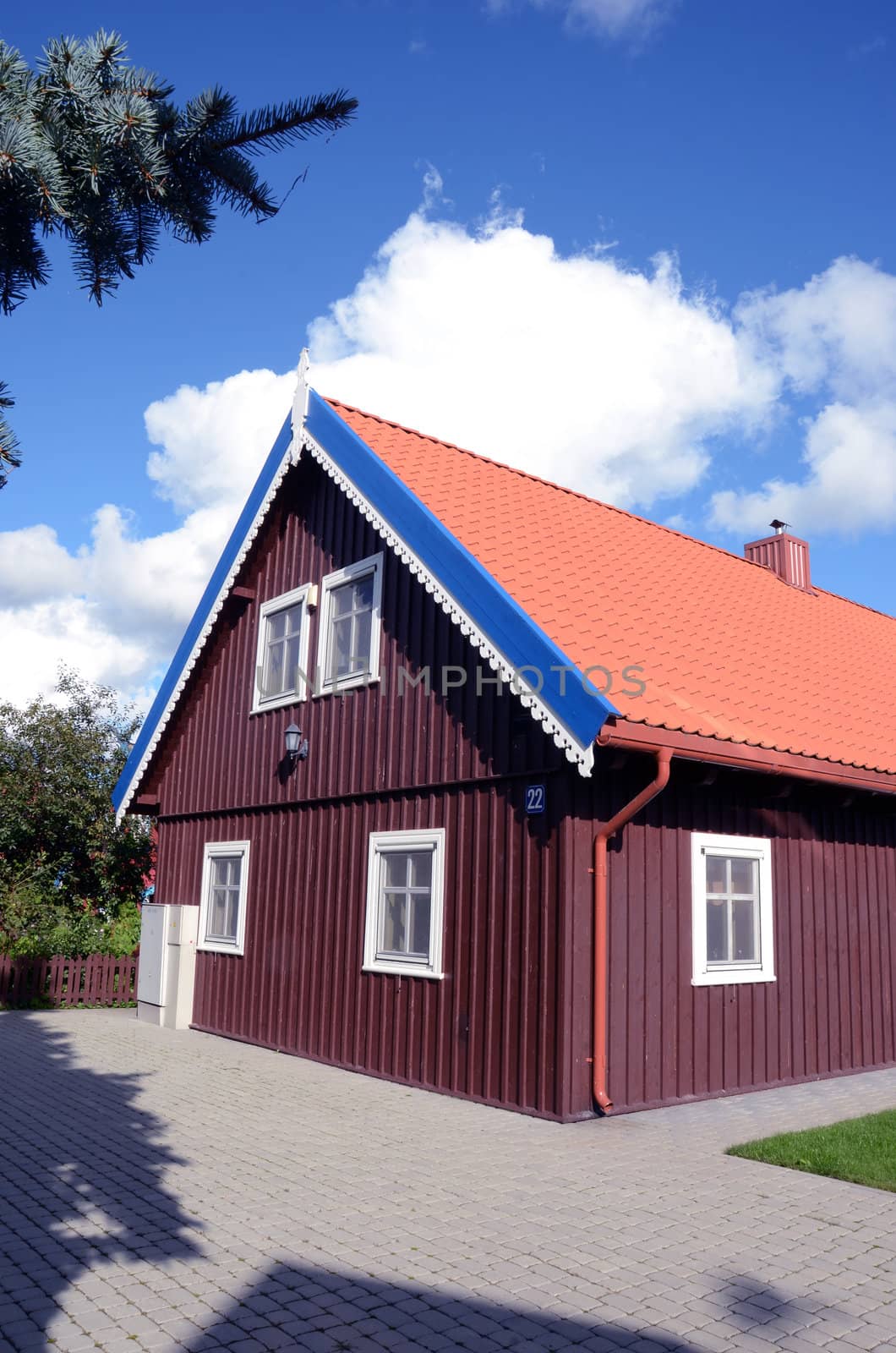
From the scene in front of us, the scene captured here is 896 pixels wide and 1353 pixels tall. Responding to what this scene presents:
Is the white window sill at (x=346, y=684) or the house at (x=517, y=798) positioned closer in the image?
the house at (x=517, y=798)

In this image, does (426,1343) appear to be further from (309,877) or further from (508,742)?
(309,877)

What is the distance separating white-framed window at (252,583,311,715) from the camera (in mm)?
13109

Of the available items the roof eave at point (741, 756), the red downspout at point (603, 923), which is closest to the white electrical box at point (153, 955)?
the red downspout at point (603, 923)

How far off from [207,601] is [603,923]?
25.9 feet

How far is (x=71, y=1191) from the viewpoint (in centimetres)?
645

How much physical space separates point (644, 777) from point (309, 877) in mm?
4466

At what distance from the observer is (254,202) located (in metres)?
3.41

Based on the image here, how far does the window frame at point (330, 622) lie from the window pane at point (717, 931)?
13.3ft

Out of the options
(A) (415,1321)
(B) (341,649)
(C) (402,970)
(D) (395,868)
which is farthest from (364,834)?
(A) (415,1321)

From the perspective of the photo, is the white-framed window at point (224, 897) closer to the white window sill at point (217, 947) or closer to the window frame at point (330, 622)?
the white window sill at point (217, 947)

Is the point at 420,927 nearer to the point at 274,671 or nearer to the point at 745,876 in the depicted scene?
the point at 745,876

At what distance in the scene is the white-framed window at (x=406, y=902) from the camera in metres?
10.2

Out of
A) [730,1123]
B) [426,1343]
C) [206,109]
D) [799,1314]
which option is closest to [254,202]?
[206,109]

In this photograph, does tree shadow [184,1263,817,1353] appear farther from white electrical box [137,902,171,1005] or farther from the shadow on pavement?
white electrical box [137,902,171,1005]
